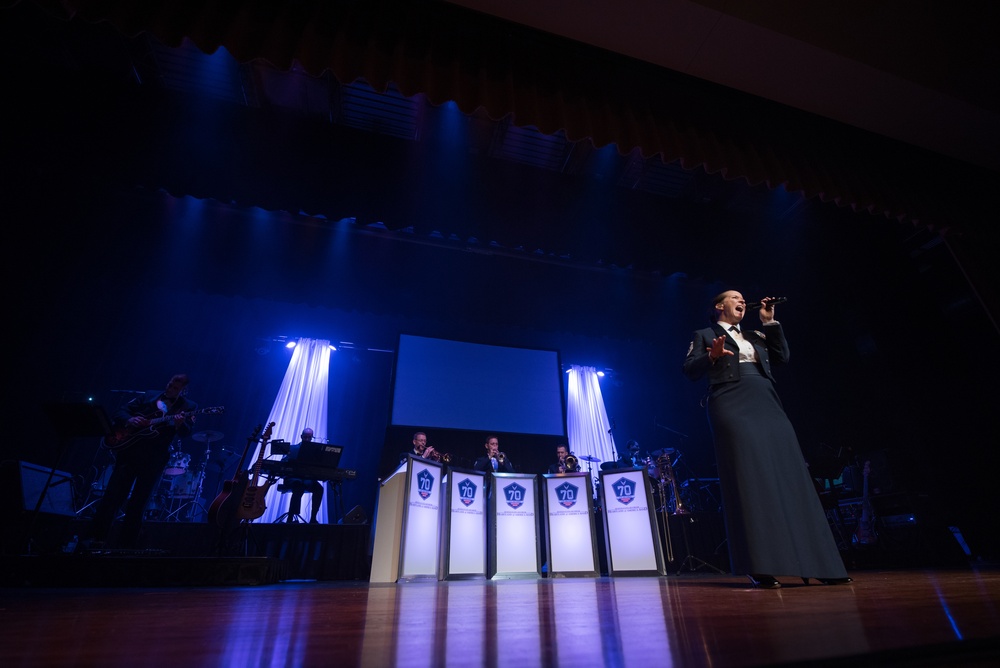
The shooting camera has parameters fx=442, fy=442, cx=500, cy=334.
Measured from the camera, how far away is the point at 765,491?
2156 millimetres

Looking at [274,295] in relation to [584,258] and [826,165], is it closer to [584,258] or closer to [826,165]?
[584,258]

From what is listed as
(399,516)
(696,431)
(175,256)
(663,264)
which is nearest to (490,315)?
(663,264)

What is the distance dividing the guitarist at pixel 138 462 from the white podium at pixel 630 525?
472 centimetres

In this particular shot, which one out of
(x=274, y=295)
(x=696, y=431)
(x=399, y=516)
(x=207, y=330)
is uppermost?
(x=207, y=330)

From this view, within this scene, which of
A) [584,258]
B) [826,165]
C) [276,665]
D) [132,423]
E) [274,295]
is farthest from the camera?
[274,295]

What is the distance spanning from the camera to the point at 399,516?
4402 millimetres

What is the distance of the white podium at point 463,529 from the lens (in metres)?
4.43

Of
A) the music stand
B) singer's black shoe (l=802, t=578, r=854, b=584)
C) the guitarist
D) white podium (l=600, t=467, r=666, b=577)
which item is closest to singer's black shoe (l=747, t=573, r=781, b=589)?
singer's black shoe (l=802, t=578, r=854, b=584)

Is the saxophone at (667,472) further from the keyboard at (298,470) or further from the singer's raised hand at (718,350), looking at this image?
the keyboard at (298,470)

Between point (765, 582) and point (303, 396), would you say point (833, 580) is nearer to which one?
point (765, 582)

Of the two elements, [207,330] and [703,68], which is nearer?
[703,68]

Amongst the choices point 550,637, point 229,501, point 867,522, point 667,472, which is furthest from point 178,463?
point 867,522

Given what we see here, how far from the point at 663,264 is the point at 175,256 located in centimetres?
582

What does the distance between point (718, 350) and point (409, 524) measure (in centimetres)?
327
